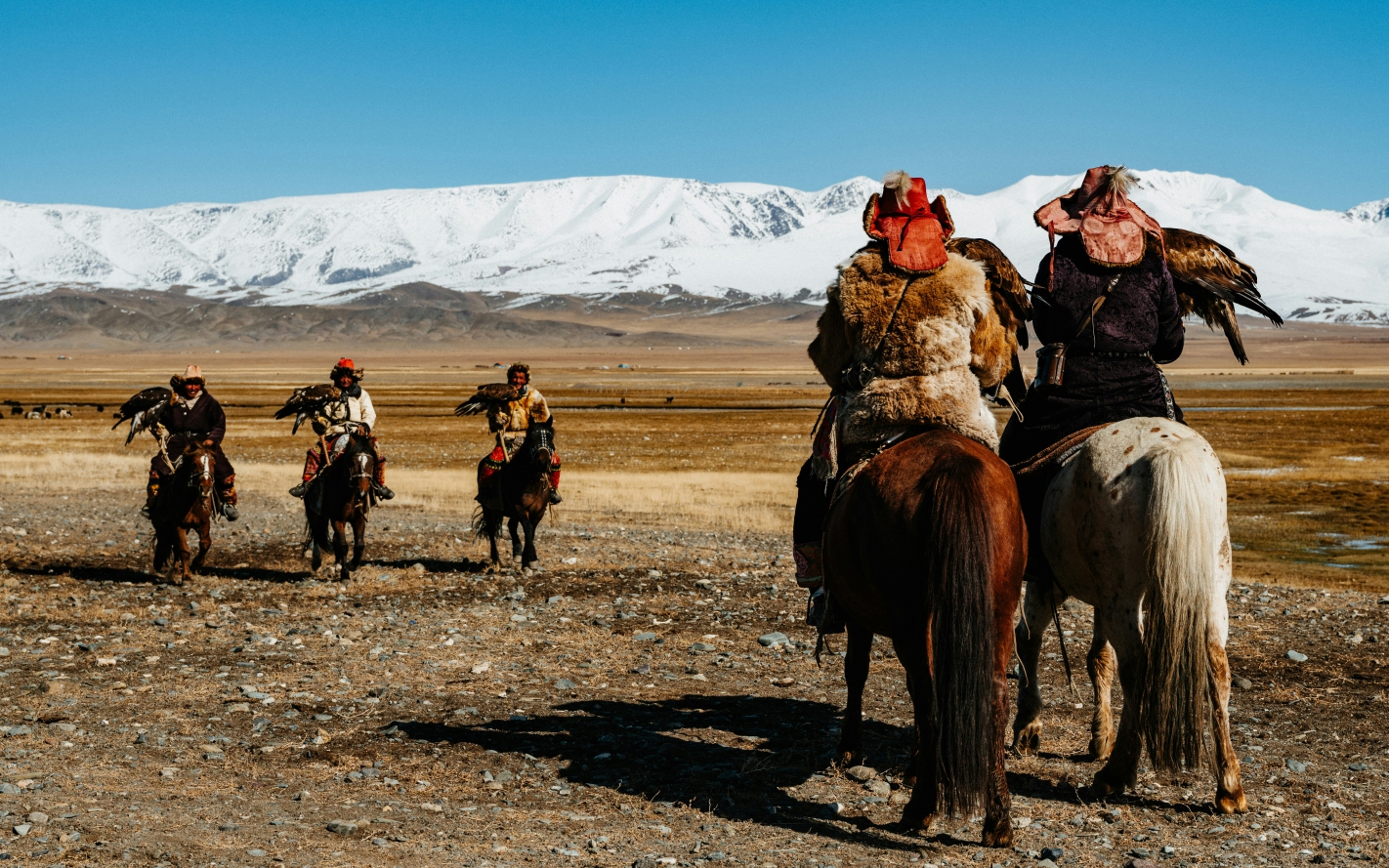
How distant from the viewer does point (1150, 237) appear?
24.0ft

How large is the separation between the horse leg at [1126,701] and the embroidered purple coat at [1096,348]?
1.16 meters

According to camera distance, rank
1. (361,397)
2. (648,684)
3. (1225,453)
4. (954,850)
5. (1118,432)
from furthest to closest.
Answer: (1225,453) < (361,397) < (648,684) < (1118,432) < (954,850)

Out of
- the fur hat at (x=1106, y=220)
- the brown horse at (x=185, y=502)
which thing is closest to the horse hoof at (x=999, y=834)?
the fur hat at (x=1106, y=220)

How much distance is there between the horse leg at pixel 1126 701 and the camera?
6.14m

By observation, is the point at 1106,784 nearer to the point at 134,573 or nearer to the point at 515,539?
the point at 515,539

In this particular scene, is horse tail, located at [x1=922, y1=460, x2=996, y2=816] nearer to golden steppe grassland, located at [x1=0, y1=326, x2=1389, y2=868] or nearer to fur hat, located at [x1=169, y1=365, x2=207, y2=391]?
golden steppe grassland, located at [x1=0, y1=326, x2=1389, y2=868]

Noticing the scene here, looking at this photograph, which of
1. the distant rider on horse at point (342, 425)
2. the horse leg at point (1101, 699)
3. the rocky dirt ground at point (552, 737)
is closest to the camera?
the rocky dirt ground at point (552, 737)

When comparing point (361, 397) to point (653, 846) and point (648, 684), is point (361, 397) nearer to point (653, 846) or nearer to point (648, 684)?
point (648, 684)

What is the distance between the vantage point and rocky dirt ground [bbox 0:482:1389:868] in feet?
19.4

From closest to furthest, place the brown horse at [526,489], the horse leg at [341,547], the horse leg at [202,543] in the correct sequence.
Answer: the horse leg at [341,547]
the horse leg at [202,543]
the brown horse at [526,489]

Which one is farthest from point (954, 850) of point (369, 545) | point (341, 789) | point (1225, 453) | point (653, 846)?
point (1225, 453)

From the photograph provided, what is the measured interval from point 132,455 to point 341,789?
3175 centimetres

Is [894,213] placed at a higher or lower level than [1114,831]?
higher

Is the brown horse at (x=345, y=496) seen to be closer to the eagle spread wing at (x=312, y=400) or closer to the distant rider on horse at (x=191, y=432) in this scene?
the eagle spread wing at (x=312, y=400)
